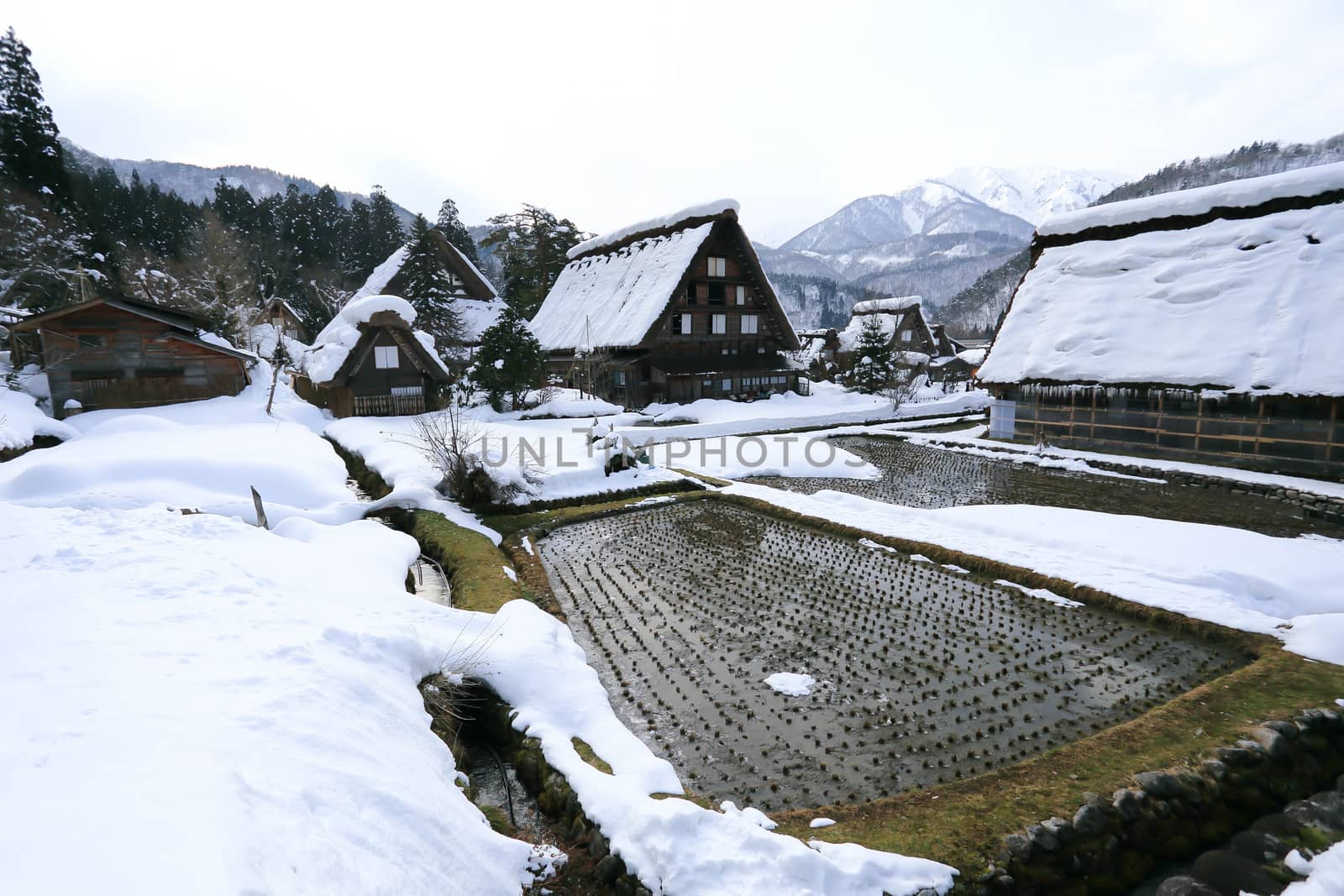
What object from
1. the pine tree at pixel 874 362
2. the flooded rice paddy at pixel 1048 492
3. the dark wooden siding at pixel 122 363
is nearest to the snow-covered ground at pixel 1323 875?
the flooded rice paddy at pixel 1048 492

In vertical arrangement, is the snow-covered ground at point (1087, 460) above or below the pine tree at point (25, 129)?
below

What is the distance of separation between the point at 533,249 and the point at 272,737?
4061 centimetres

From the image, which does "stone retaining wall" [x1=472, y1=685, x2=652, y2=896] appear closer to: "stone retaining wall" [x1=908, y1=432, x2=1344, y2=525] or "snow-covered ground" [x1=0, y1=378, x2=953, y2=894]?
"snow-covered ground" [x1=0, y1=378, x2=953, y2=894]

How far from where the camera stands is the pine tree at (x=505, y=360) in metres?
24.1

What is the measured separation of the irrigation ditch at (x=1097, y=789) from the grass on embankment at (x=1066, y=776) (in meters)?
0.01

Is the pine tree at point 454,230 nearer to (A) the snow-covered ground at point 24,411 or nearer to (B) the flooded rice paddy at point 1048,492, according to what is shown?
(A) the snow-covered ground at point 24,411

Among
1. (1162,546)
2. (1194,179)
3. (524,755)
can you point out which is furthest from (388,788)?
(1194,179)

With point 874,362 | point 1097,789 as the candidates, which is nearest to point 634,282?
point 874,362

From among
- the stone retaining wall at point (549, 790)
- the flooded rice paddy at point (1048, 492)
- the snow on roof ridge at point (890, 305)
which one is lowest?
the stone retaining wall at point (549, 790)

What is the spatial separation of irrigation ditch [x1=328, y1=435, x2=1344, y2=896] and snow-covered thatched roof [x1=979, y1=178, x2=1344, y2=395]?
11.3 metres

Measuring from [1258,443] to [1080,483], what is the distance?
4.84 metres

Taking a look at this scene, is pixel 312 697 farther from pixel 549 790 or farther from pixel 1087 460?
pixel 1087 460

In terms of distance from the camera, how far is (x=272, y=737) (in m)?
3.74

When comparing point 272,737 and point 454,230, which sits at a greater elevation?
point 454,230
